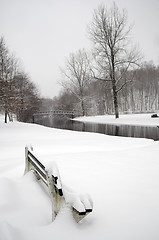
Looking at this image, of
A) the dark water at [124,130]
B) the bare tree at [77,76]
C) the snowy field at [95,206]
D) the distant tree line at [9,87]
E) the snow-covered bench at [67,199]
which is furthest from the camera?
the bare tree at [77,76]

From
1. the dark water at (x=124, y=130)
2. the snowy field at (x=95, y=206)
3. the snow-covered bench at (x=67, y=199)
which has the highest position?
the snow-covered bench at (x=67, y=199)

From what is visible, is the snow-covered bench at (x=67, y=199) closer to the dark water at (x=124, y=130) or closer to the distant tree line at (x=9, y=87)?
the dark water at (x=124, y=130)

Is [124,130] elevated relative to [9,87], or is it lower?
lower

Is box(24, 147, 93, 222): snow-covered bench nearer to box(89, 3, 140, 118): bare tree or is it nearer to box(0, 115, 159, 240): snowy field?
box(0, 115, 159, 240): snowy field

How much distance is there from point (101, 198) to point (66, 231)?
1049 millimetres

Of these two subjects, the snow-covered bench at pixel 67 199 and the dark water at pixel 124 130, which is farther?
the dark water at pixel 124 130

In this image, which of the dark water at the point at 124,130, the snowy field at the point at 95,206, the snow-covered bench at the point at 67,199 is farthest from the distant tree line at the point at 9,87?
the snow-covered bench at the point at 67,199

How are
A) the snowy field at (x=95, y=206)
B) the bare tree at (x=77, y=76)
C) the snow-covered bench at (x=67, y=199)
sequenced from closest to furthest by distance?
the snow-covered bench at (x=67, y=199) < the snowy field at (x=95, y=206) < the bare tree at (x=77, y=76)

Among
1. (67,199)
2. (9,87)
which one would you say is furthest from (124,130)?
(67,199)

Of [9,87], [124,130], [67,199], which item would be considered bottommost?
[124,130]

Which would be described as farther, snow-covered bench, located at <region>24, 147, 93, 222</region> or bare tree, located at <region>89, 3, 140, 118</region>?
bare tree, located at <region>89, 3, 140, 118</region>

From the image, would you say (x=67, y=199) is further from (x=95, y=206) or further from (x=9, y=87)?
(x=9, y=87)

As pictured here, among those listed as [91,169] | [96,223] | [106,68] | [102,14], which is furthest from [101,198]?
[102,14]

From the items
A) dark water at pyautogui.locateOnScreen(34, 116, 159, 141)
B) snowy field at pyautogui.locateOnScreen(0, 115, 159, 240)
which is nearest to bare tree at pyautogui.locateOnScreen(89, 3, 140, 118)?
dark water at pyautogui.locateOnScreen(34, 116, 159, 141)
